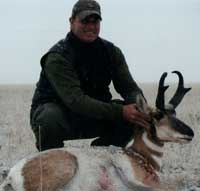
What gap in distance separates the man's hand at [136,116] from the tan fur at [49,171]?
822mm

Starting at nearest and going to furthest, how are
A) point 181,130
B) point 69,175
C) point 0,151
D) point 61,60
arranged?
point 69,175, point 181,130, point 61,60, point 0,151

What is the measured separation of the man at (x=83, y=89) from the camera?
22.7 feet

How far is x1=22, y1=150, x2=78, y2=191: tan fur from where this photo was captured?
19.7 ft

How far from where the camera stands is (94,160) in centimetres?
632

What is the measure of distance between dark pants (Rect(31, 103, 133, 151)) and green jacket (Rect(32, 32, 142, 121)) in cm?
16

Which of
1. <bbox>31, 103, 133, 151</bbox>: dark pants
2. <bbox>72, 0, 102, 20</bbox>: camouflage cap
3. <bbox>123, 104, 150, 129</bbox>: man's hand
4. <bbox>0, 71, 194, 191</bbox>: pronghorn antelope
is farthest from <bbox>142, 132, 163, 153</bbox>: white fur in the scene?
<bbox>72, 0, 102, 20</bbox>: camouflage cap

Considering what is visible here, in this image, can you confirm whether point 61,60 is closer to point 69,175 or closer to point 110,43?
point 110,43

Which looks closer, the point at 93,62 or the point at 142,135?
the point at 142,135

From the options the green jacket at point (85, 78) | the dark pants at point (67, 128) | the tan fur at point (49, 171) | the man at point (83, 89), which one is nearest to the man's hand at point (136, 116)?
the man at point (83, 89)

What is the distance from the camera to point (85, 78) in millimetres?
7441

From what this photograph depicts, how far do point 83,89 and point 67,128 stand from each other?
0.53 metres

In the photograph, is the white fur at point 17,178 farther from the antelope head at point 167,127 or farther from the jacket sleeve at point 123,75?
the jacket sleeve at point 123,75

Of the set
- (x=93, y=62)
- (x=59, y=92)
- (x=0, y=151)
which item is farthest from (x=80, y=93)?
(x=0, y=151)

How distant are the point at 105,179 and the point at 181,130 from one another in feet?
3.27
